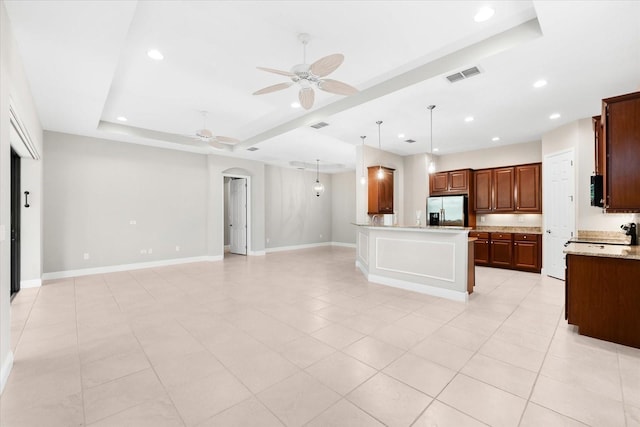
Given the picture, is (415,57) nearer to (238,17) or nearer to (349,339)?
(238,17)

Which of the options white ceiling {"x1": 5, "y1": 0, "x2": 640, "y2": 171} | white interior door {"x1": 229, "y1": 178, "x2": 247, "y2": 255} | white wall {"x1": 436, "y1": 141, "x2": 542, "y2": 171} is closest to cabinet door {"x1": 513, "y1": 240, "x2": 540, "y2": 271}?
white wall {"x1": 436, "y1": 141, "x2": 542, "y2": 171}

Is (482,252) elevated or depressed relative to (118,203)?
depressed

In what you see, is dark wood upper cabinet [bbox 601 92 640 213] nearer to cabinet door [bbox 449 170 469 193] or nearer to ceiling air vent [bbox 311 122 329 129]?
ceiling air vent [bbox 311 122 329 129]

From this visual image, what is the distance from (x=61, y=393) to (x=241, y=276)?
3.78 meters

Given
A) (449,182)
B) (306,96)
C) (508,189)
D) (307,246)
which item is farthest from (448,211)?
(306,96)

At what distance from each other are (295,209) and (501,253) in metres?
6.44

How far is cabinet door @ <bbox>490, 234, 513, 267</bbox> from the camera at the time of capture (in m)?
6.26

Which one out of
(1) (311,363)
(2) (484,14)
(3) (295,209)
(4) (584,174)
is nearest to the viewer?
(1) (311,363)

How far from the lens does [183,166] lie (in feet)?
24.0

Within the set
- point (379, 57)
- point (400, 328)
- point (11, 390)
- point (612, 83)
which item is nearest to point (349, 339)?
point (400, 328)

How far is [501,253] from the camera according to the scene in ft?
21.0

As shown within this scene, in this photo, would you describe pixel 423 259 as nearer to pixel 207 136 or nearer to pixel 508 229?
pixel 508 229

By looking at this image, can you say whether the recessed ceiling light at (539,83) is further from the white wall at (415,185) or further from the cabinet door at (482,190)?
the white wall at (415,185)

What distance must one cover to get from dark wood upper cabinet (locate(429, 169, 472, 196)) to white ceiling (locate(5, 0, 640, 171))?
1830 millimetres
